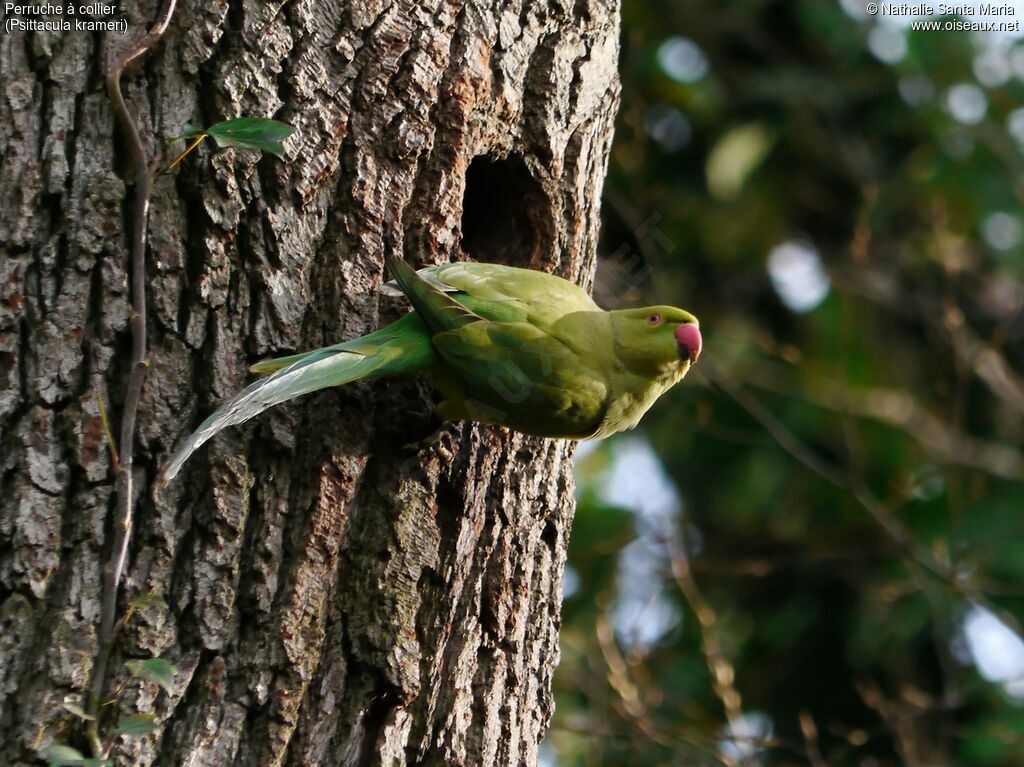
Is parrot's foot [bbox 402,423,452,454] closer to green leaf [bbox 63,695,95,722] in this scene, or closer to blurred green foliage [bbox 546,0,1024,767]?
green leaf [bbox 63,695,95,722]

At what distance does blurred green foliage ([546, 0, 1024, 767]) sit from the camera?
6.97m

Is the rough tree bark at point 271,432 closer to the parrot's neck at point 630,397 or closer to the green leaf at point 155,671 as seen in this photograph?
the green leaf at point 155,671

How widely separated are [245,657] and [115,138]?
1.17 meters

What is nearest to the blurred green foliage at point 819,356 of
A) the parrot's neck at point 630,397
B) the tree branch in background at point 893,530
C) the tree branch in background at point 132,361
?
the tree branch in background at point 893,530

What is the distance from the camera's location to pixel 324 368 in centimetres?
246

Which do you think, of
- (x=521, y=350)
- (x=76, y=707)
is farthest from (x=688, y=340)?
(x=76, y=707)

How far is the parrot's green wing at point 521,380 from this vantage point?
2.82 meters

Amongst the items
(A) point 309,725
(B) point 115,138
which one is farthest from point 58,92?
(A) point 309,725

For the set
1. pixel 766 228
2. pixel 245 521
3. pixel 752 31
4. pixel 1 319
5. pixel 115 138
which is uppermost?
pixel 752 31

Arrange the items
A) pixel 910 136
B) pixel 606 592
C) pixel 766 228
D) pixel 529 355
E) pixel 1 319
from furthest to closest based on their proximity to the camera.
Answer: pixel 766 228 < pixel 910 136 < pixel 606 592 < pixel 529 355 < pixel 1 319

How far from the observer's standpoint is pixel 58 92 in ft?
8.25

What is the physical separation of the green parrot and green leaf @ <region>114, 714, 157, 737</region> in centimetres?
78

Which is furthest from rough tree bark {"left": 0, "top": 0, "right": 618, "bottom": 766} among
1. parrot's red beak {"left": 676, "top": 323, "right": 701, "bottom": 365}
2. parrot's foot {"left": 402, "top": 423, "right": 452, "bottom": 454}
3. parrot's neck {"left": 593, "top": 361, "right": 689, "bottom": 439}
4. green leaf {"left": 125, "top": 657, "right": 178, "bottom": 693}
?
parrot's red beak {"left": 676, "top": 323, "right": 701, "bottom": 365}

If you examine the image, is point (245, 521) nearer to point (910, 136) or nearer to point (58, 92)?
point (58, 92)
